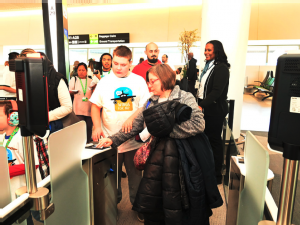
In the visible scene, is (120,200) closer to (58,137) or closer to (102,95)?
(102,95)

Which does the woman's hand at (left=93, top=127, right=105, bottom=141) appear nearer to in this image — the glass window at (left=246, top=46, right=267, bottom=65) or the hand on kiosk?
the hand on kiosk

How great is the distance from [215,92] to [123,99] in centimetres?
111

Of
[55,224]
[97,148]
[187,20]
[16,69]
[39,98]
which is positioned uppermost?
[187,20]

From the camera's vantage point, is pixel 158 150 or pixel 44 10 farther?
pixel 44 10

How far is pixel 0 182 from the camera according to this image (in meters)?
1.08

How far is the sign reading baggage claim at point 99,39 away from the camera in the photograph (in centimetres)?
1037

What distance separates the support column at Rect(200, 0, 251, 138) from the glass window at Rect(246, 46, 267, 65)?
7555mm

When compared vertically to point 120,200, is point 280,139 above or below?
above

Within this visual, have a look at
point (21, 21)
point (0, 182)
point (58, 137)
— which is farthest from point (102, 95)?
point (21, 21)

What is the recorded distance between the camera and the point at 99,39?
10.6m

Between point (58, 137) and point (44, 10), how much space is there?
2.59 metres

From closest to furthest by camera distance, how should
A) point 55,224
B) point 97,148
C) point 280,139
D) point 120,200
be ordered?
point 280,139, point 55,224, point 97,148, point 120,200

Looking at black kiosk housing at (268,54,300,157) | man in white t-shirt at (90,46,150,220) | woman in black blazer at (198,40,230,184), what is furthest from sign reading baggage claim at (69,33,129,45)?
black kiosk housing at (268,54,300,157)

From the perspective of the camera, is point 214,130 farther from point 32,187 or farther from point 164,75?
point 32,187
